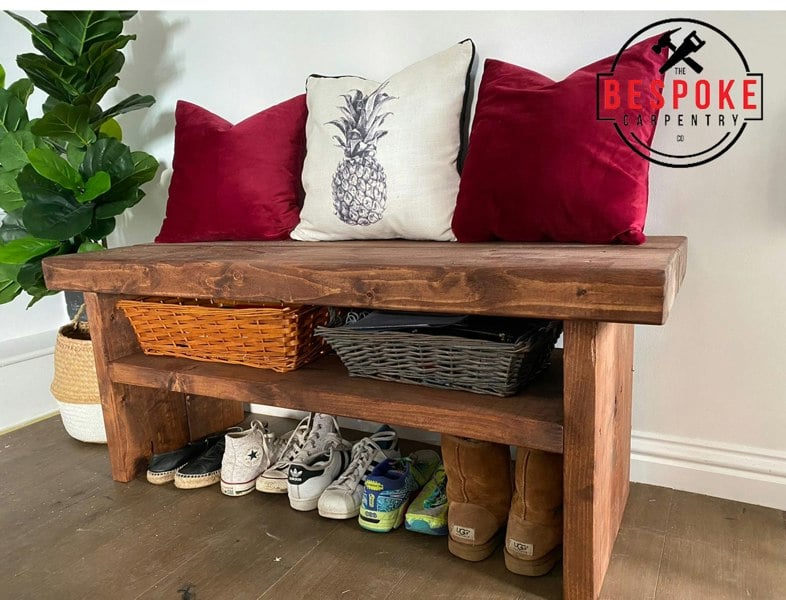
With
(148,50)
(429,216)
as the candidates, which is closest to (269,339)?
(429,216)

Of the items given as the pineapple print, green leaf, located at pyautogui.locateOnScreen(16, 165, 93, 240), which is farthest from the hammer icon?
green leaf, located at pyautogui.locateOnScreen(16, 165, 93, 240)

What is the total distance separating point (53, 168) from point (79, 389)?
2.08 ft

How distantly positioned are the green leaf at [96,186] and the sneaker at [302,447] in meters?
0.78

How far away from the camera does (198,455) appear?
1.71 meters

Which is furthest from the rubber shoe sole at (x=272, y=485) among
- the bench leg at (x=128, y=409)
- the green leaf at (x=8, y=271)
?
the green leaf at (x=8, y=271)

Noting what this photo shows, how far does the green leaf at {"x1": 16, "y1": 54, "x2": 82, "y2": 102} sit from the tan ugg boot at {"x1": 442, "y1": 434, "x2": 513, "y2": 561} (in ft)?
4.71

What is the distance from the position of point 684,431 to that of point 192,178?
1429 millimetres

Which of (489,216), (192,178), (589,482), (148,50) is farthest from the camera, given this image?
(148,50)

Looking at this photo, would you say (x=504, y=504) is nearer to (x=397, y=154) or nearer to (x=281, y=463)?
(x=281, y=463)

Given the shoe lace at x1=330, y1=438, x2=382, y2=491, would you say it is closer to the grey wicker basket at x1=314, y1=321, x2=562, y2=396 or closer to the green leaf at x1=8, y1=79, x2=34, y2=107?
the grey wicker basket at x1=314, y1=321, x2=562, y2=396

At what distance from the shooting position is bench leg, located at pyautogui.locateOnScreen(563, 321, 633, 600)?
1048mm

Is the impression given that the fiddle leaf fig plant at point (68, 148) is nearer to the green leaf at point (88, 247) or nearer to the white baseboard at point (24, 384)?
the green leaf at point (88, 247)

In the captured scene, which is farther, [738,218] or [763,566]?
[738,218]

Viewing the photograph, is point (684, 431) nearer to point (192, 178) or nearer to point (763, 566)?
point (763, 566)
